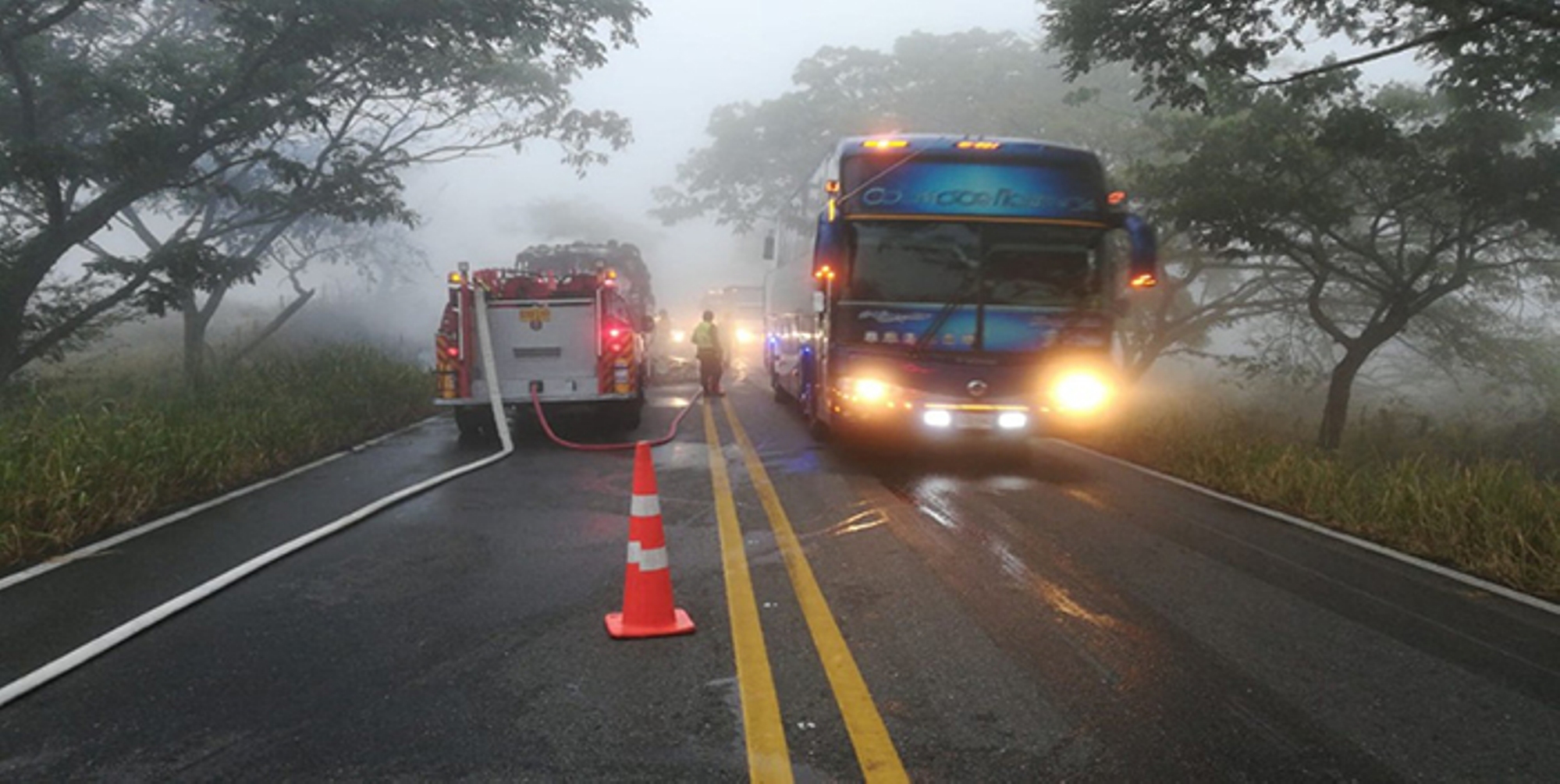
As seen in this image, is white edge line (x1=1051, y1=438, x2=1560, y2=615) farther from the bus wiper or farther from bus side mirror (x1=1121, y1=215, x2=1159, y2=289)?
the bus wiper

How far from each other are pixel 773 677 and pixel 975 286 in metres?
5.74

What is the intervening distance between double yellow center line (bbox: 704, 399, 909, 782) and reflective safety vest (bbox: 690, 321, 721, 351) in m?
10.8

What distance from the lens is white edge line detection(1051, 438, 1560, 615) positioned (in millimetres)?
4855

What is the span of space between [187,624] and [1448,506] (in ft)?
25.8

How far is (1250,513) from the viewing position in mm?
7023

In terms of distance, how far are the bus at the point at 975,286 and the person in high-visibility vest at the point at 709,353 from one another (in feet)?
27.4

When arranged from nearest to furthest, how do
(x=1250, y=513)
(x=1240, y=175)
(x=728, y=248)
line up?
(x=1250, y=513) < (x=1240, y=175) < (x=728, y=248)

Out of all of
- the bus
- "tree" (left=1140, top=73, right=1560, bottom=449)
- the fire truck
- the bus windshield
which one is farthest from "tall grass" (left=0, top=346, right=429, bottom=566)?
"tree" (left=1140, top=73, right=1560, bottom=449)

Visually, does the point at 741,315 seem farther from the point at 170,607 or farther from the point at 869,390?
the point at 170,607

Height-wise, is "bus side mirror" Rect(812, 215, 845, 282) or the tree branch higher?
the tree branch

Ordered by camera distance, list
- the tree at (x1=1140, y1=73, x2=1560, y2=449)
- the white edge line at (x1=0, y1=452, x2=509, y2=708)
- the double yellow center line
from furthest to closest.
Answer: the tree at (x1=1140, y1=73, x2=1560, y2=449), the white edge line at (x1=0, y1=452, x2=509, y2=708), the double yellow center line

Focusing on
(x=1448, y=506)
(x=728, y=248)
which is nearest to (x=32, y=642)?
(x=1448, y=506)

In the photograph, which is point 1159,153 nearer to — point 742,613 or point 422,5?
point 422,5

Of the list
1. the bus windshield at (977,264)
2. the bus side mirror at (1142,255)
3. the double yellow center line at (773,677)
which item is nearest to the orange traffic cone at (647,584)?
the double yellow center line at (773,677)
